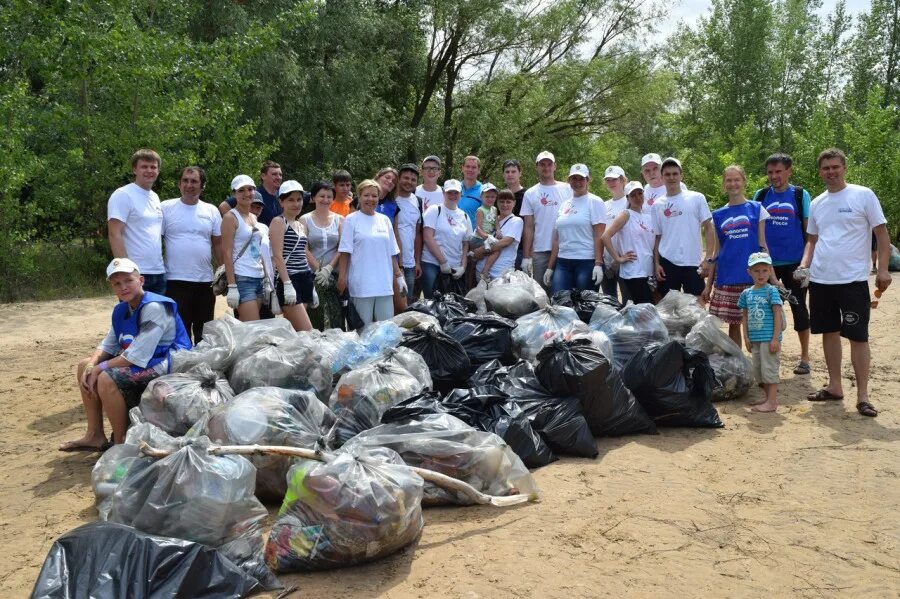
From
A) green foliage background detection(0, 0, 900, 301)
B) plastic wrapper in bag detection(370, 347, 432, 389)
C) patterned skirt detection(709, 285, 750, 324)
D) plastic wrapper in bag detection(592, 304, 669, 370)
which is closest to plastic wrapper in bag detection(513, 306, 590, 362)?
plastic wrapper in bag detection(592, 304, 669, 370)

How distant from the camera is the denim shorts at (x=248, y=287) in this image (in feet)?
19.3

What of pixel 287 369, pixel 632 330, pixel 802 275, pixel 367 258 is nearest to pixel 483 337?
pixel 632 330

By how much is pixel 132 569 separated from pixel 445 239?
4617 millimetres

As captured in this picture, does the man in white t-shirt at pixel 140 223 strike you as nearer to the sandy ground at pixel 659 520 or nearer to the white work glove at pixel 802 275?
the sandy ground at pixel 659 520

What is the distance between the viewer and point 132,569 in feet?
9.72

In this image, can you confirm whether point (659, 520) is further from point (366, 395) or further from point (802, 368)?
point (802, 368)

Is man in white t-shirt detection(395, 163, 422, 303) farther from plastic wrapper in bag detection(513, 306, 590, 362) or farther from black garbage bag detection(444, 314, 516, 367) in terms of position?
plastic wrapper in bag detection(513, 306, 590, 362)

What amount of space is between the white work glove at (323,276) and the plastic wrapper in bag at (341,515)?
10.4 feet

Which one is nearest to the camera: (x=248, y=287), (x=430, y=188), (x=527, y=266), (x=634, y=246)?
(x=248, y=287)

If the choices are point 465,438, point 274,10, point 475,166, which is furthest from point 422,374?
point 274,10

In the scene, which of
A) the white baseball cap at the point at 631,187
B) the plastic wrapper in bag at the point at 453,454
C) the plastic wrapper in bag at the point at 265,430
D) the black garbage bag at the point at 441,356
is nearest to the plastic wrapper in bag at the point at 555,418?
the black garbage bag at the point at 441,356

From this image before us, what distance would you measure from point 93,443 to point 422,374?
211cm

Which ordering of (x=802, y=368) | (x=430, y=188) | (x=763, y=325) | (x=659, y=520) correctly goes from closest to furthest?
1. (x=659, y=520)
2. (x=763, y=325)
3. (x=802, y=368)
4. (x=430, y=188)

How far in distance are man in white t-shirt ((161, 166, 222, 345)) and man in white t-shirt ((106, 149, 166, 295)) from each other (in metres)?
0.12
